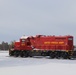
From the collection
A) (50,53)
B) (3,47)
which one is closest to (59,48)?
(50,53)

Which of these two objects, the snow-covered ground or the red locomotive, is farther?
the red locomotive

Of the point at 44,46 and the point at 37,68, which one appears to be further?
the point at 44,46

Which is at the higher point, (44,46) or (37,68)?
(44,46)

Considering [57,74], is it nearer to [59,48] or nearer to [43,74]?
[43,74]

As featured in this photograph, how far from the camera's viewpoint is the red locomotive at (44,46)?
3784 cm

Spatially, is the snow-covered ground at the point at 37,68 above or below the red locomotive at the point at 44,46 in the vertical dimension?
below

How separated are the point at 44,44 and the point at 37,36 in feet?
6.16

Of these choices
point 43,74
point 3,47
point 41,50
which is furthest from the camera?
point 3,47

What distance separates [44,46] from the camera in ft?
131

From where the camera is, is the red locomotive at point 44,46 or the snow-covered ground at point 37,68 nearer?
the snow-covered ground at point 37,68

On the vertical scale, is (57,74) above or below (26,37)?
below

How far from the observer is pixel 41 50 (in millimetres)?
39125

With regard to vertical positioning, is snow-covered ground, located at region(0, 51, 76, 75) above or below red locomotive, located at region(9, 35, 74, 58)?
below

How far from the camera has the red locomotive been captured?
37844mm
